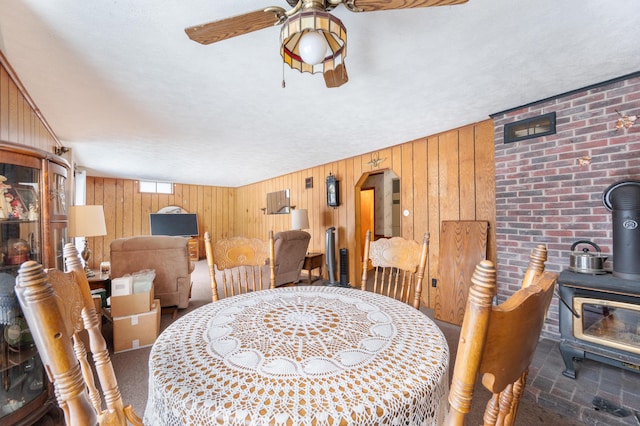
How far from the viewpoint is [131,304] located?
96.0 inches

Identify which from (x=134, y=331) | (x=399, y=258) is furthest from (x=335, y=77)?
(x=134, y=331)

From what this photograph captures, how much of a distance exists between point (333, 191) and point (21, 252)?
3.74m

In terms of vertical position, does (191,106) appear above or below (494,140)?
above

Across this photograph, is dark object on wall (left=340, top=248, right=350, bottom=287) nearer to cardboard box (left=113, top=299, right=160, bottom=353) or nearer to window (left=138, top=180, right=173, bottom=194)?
cardboard box (left=113, top=299, right=160, bottom=353)

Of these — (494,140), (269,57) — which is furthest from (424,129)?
(269,57)

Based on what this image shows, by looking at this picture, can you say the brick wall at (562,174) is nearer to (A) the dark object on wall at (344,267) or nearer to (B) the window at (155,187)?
(A) the dark object on wall at (344,267)

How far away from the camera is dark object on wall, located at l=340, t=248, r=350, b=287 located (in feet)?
14.5

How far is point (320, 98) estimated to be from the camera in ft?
7.58

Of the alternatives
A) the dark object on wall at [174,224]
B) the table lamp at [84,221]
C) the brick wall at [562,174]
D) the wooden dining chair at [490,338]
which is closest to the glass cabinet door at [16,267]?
the table lamp at [84,221]

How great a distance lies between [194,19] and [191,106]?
117cm

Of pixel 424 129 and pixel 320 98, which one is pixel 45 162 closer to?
pixel 320 98

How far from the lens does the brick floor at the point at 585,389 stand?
1.53m

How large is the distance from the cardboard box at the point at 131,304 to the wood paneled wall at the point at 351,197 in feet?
9.76

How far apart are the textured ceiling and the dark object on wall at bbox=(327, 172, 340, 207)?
4.54 feet
